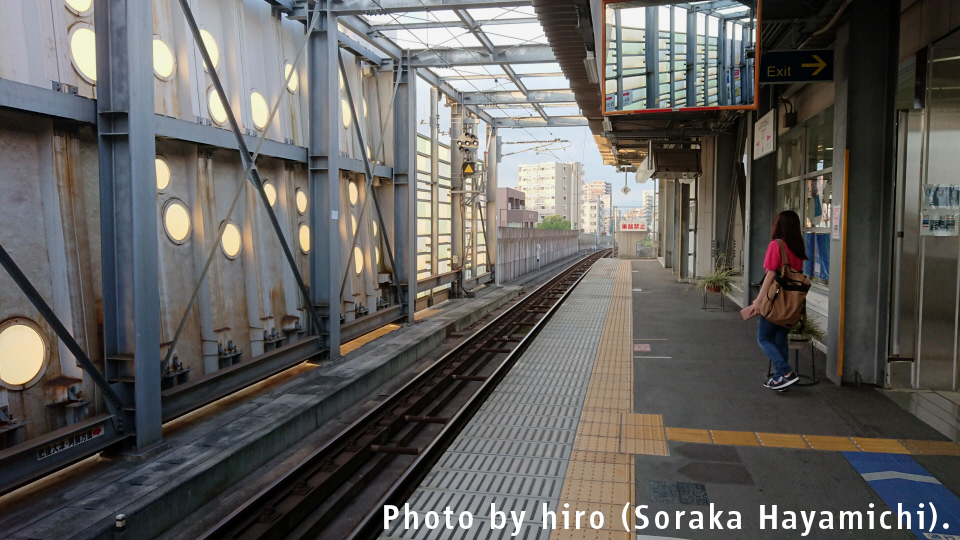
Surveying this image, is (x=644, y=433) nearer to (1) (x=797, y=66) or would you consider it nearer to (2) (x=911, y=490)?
(2) (x=911, y=490)

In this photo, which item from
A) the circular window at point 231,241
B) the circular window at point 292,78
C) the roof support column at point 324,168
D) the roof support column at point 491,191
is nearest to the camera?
the circular window at point 231,241

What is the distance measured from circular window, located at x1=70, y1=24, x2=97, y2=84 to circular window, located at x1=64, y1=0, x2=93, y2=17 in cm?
11

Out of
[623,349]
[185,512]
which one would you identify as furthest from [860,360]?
[185,512]

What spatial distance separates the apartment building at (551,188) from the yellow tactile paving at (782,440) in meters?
111

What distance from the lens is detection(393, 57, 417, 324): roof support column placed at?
11.9 meters

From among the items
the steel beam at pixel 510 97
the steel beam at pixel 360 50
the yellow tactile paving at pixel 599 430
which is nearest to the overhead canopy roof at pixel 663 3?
the steel beam at pixel 510 97

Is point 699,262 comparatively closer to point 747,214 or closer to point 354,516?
point 747,214

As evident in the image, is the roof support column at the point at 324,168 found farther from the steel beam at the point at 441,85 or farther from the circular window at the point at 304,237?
the steel beam at the point at 441,85

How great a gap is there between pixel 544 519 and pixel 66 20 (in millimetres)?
5477

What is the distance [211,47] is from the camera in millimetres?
6797

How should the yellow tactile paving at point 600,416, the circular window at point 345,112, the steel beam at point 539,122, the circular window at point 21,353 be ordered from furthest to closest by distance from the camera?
the steel beam at point 539,122 → the circular window at point 345,112 → the yellow tactile paving at point 600,416 → the circular window at point 21,353

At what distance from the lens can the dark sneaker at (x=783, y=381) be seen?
19.6 ft

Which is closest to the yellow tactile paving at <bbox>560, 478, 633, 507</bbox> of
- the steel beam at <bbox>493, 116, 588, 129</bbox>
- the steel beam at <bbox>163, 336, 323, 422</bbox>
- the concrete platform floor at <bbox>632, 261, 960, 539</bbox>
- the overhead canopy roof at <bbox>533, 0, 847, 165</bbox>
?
the concrete platform floor at <bbox>632, 261, 960, 539</bbox>

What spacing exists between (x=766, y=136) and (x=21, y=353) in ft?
30.4
